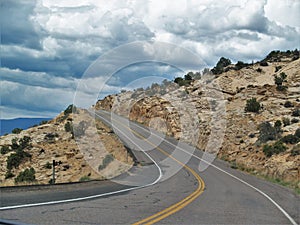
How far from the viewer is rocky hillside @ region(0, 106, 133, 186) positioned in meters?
31.5

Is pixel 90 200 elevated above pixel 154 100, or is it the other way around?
pixel 154 100

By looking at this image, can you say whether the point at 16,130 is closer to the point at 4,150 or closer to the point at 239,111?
the point at 4,150

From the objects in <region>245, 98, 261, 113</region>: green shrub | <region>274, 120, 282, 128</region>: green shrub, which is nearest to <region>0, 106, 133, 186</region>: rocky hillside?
<region>274, 120, 282, 128</region>: green shrub

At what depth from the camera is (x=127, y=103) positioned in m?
83.8

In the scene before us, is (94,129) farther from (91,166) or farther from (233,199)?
(233,199)

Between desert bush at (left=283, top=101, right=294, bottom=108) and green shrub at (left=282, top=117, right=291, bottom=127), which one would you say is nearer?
green shrub at (left=282, top=117, right=291, bottom=127)

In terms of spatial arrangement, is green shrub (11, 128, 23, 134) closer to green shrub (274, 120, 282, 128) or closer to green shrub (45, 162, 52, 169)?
green shrub (45, 162, 52, 169)

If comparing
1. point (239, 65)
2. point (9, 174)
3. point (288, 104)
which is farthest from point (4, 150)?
point (239, 65)

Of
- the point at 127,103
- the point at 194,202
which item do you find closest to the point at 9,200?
the point at 194,202

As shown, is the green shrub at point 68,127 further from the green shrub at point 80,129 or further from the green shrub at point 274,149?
the green shrub at point 274,149

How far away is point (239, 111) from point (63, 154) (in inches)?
1046

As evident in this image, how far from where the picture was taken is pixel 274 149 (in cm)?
3528

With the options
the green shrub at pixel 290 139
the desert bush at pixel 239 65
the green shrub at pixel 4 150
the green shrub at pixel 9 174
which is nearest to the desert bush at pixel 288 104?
the green shrub at pixel 290 139

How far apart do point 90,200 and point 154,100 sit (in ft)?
187
